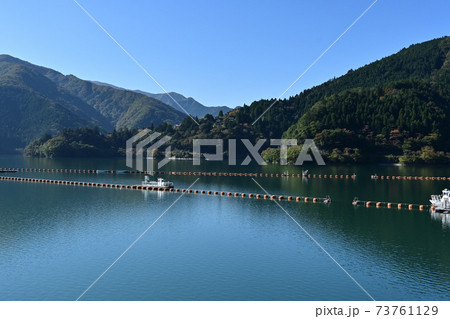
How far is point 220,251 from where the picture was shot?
46.1 m

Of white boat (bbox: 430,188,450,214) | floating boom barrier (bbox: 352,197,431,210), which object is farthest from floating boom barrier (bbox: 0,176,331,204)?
white boat (bbox: 430,188,450,214)

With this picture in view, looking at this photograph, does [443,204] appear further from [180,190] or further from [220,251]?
[180,190]

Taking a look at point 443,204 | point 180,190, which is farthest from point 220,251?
Answer: point 180,190

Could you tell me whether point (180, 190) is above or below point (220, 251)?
above

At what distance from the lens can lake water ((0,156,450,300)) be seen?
34.2 metres

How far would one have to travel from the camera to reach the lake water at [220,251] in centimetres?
3425

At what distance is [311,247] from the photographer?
155 feet

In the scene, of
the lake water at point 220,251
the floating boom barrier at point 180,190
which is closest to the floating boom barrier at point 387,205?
the lake water at point 220,251

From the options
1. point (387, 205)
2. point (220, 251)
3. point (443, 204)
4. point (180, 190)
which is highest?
point (180, 190)

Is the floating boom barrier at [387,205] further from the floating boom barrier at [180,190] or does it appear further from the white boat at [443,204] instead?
the floating boom barrier at [180,190]

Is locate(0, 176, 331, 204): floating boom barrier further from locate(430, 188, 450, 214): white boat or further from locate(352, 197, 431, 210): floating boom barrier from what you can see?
locate(430, 188, 450, 214): white boat
